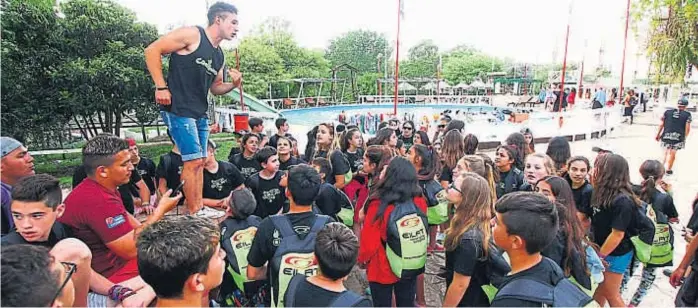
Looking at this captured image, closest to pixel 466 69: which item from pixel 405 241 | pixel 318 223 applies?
pixel 405 241

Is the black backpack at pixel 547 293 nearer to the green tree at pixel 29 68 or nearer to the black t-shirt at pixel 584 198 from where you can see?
the black t-shirt at pixel 584 198

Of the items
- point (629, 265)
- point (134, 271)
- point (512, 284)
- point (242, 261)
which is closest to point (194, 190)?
point (242, 261)

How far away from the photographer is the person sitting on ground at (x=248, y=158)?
5.17 m

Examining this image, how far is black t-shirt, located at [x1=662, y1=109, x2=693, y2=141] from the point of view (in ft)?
29.4

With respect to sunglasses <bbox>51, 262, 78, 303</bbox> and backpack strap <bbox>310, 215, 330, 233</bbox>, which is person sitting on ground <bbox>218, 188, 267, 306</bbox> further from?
sunglasses <bbox>51, 262, 78, 303</bbox>

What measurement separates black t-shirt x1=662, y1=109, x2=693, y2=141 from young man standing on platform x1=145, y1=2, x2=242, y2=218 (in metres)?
9.74

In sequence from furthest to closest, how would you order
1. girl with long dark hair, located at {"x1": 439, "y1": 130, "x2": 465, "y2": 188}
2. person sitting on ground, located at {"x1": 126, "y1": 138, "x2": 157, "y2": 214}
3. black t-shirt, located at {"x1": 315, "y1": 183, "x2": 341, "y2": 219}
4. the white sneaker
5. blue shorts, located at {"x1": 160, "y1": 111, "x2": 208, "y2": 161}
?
1. girl with long dark hair, located at {"x1": 439, "y1": 130, "x2": 465, "y2": 188}
2. person sitting on ground, located at {"x1": 126, "y1": 138, "x2": 157, "y2": 214}
3. black t-shirt, located at {"x1": 315, "y1": 183, "x2": 341, "y2": 219}
4. the white sneaker
5. blue shorts, located at {"x1": 160, "y1": 111, "x2": 208, "y2": 161}

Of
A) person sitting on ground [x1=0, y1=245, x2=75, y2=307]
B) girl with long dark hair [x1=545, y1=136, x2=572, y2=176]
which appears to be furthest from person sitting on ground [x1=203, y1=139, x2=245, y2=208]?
girl with long dark hair [x1=545, y1=136, x2=572, y2=176]

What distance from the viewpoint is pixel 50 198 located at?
208cm

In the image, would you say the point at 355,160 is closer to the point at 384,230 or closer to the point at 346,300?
the point at 384,230

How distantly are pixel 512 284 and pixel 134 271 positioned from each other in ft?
6.65

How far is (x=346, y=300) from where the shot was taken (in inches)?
78.8

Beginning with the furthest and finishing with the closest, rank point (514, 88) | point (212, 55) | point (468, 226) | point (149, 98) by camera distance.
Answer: point (514, 88) → point (149, 98) → point (212, 55) → point (468, 226)

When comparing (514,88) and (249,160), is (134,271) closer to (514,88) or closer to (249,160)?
(249,160)
